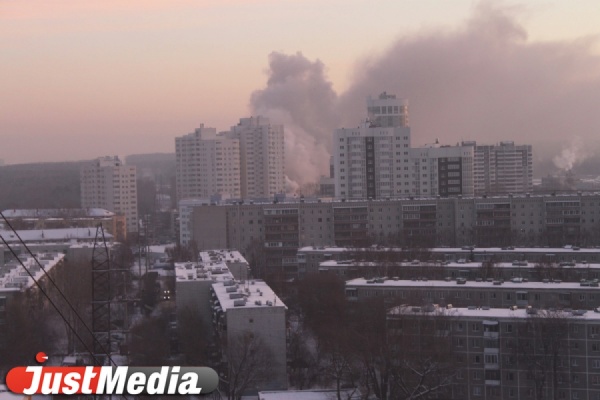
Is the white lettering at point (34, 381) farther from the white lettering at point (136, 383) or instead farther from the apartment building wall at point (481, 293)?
the apartment building wall at point (481, 293)

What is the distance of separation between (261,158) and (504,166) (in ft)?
21.3

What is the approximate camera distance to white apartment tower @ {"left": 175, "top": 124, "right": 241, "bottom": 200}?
24.9 meters

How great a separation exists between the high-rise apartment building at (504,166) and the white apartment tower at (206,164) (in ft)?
20.8

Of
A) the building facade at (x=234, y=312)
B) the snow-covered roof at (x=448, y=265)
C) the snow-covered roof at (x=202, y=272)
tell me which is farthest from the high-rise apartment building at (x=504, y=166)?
the building facade at (x=234, y=312)

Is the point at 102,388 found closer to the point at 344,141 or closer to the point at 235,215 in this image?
the point at 235,215

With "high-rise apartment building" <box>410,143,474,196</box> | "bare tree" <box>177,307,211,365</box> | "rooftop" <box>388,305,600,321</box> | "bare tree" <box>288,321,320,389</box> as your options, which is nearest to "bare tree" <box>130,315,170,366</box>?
"bare tree" <box>177,307,211,365</box>

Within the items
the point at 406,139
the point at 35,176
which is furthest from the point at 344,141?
the point at 35,176

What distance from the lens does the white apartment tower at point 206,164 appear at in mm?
24906

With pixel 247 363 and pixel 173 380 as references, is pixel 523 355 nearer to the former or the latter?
pixel 247 363

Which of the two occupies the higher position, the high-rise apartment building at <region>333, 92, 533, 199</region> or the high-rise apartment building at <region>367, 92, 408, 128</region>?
the high-rise apartment building at <region>367, 92, 408, 128</region>

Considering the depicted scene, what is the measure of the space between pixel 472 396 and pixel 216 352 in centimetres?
213

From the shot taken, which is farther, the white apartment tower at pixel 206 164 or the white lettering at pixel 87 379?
the white apartment tower at pixel 206 164

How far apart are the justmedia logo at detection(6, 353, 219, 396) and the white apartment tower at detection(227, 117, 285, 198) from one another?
73.0 ft

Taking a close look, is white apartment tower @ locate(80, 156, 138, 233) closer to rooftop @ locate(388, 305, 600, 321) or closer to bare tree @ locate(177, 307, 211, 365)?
bare tree @ locate(177, 307, 211, 365)
